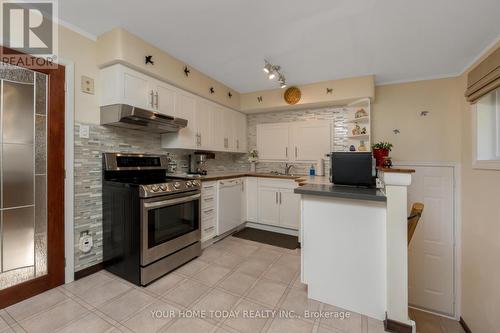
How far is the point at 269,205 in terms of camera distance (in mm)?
3670

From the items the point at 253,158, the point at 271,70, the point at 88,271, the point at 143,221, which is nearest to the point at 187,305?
the point at 143,221

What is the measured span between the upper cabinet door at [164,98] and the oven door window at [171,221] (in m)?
1.19

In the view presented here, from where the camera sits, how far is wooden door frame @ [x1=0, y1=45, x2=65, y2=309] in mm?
1884

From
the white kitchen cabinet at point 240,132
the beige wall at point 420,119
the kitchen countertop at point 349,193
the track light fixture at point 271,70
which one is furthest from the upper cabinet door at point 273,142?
the kitchen countertop at point 349,193

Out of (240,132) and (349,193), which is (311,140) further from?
(349,193)

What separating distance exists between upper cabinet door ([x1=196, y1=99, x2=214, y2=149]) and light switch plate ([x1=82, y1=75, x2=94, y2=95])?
4.29ft

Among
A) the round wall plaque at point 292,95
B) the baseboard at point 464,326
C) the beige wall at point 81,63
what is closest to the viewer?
the beige wall at point 81,63

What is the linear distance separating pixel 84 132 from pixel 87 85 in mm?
485

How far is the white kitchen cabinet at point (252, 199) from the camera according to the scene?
12.4 feet

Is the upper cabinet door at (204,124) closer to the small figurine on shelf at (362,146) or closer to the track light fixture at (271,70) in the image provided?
the track light fixture at (271,70)

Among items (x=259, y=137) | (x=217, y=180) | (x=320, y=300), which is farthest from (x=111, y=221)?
(x=259, y=137)

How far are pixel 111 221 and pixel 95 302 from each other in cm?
72

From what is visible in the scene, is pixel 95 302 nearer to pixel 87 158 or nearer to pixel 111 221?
pixel 111 221

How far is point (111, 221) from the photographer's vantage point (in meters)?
2.18
